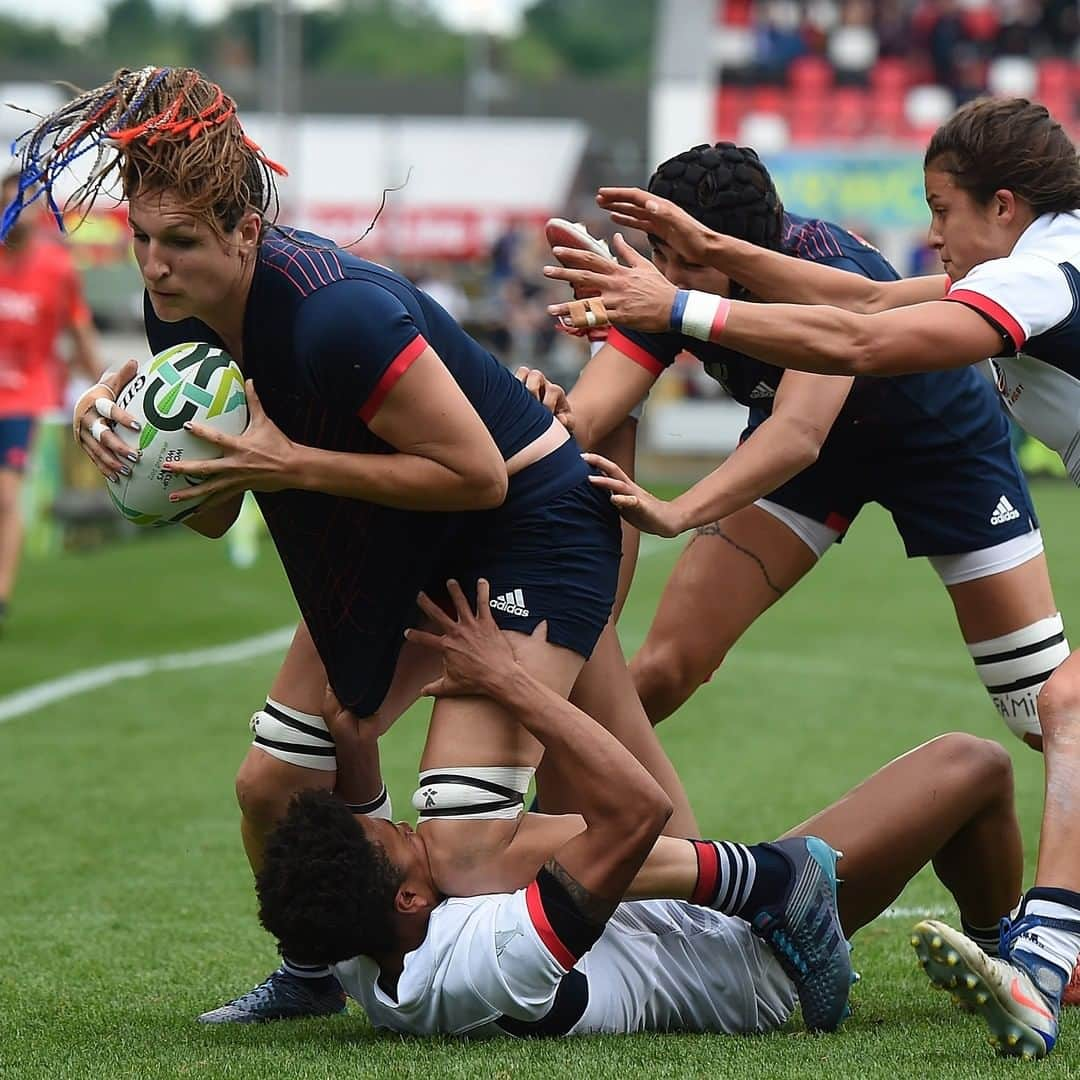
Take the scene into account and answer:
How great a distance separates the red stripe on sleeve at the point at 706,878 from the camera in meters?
3.89

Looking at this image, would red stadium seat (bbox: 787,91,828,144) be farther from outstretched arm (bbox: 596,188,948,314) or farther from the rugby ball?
the rugby ball

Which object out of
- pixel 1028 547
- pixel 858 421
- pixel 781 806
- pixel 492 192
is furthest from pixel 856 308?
pixel 492 192

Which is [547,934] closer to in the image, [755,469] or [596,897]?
[596,897]

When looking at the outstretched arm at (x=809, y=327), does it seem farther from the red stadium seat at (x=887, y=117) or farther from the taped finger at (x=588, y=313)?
the red stadium seat at (x=887, y=117)

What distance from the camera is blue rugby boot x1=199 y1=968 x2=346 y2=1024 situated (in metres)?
4.21

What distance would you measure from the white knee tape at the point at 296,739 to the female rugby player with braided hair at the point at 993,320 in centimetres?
121

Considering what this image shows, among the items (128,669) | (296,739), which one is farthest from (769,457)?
(128,669)

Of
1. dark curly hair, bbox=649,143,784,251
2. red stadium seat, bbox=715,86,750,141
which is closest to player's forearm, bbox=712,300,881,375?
dark curly hair, bbox=649,143,784,251

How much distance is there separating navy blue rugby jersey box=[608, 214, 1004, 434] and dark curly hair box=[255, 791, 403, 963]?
1800mm

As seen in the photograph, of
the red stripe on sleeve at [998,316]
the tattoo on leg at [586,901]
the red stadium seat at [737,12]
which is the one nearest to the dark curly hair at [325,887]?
the tattoo on leg at [586,901]

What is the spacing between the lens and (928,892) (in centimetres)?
559

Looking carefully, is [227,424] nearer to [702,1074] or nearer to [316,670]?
[316,670]

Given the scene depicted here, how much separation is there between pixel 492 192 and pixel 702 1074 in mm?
28628

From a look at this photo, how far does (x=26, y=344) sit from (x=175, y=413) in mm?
7266
